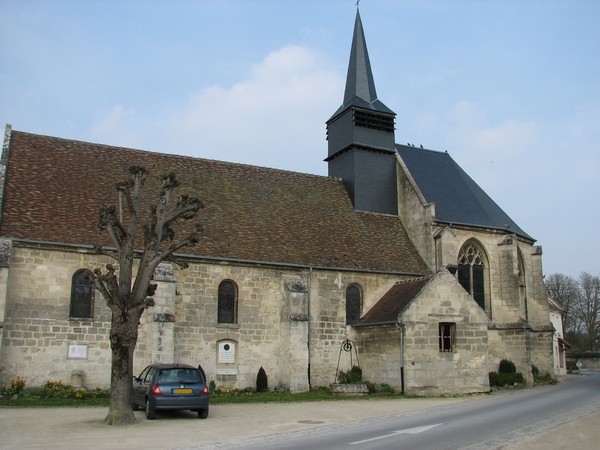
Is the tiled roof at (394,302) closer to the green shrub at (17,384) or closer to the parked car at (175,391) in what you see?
the parked car at (175,391)

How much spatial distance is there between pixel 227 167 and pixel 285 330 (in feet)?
29.2

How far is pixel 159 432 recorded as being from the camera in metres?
13.1

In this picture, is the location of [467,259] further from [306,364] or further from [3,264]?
[3,264]

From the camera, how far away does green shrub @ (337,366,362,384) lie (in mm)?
24672

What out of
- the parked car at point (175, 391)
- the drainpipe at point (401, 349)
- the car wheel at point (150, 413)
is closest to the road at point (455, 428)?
the drainpipe at point (401, 349)

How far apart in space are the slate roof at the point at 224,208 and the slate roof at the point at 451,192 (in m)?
2.32

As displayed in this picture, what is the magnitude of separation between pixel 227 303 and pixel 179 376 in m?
8.62

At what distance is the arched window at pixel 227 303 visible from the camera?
2392 cm

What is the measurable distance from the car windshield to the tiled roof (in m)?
9.76

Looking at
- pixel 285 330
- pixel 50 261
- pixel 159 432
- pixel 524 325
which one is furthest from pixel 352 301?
pixel 159 432

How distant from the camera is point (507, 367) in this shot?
89.7ft

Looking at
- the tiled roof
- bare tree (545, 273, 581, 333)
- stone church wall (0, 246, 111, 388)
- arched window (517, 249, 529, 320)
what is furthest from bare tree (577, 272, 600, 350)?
stone church wall (0, 246, 111, 388)

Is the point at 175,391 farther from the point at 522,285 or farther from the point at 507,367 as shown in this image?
the point at 522,285

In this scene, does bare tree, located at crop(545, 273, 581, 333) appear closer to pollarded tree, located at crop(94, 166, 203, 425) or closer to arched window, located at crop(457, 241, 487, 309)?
arched window, located at crop(457, 241, 487, 309)
